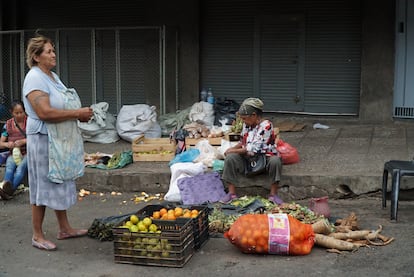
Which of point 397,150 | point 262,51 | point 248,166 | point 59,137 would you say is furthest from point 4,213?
point 262,51

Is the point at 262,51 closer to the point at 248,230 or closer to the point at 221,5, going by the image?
the point at 221,5

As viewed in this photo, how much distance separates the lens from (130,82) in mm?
12359

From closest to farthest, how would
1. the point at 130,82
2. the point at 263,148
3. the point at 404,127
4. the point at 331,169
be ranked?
the point at 263,148
the point at 331,169
the point at 404,127
the point at 130,82

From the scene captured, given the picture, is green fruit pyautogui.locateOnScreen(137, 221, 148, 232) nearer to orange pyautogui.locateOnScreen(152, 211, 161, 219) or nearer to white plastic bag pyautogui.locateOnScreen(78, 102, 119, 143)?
orange pyautogui.locateOnScreen(152, 211, 161, 219)

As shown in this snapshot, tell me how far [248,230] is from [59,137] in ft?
6.13

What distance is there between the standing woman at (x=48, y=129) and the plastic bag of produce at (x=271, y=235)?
161cm

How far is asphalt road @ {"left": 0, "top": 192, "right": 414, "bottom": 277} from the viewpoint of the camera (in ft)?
16.4

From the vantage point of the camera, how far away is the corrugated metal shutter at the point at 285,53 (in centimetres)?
1088

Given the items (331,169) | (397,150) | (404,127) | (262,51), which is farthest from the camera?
(262,51)

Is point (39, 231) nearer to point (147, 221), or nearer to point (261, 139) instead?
point (147, 221)

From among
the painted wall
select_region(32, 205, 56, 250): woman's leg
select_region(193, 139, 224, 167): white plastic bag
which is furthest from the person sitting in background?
the painted wall

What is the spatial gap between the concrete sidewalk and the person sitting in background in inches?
31.4

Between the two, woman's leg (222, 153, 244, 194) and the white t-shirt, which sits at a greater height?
the white t-shirt

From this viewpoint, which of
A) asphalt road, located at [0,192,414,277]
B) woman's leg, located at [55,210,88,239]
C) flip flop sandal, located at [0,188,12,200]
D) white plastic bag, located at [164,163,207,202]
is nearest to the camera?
asphalt road, located at [0,192,414,277]
